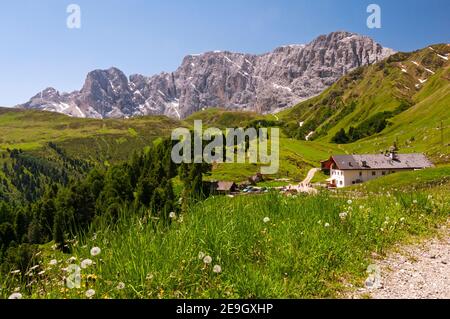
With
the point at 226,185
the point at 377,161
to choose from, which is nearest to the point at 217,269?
the point at 226,185

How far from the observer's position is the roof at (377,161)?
132 meters

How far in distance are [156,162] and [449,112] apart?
13974cm

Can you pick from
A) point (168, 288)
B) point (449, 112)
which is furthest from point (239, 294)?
point (449, 112)

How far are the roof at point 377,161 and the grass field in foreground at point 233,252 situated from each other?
12605 cm

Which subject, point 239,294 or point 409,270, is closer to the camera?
point 239,294

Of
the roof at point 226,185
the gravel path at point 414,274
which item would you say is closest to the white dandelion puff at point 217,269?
the gravel path at point 414,274

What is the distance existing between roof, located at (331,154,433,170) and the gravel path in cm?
12590

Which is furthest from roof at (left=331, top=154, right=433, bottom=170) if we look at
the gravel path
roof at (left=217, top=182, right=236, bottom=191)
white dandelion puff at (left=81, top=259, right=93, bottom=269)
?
white dandelion puff at (left=81, top=259, right=93, bottom=269)

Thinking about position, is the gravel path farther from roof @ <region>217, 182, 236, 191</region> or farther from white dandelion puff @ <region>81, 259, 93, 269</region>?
roof @ <region>217, 182, 236, 191</region>

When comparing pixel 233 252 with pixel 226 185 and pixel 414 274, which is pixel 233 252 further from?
pixel 226 185

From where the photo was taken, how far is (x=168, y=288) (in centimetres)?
675

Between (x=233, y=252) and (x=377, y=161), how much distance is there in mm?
138184
